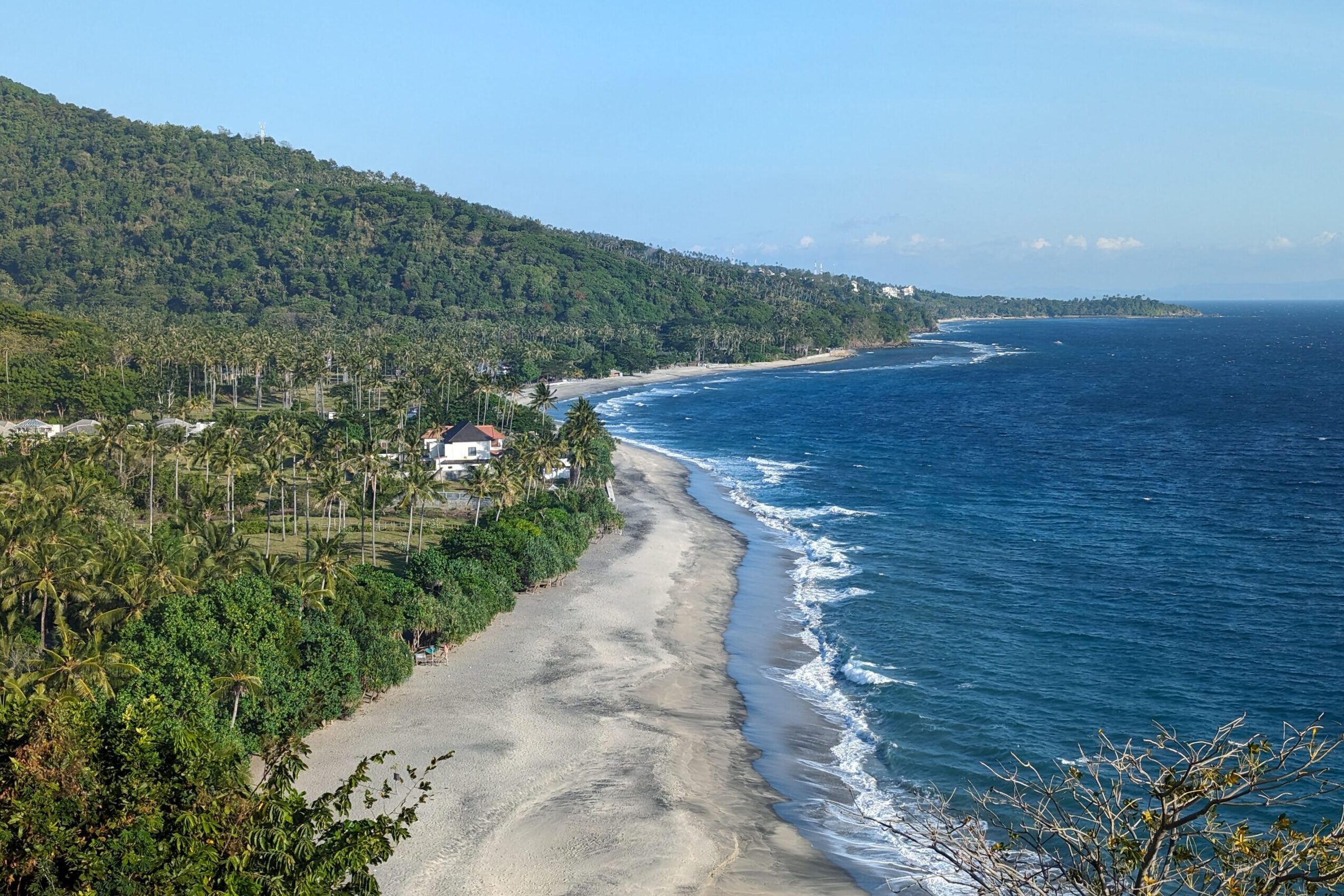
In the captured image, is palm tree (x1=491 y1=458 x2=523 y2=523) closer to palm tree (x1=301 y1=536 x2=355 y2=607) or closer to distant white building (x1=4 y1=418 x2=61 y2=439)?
palm tree (x1=301 y1=536 x2=355 y2=607)

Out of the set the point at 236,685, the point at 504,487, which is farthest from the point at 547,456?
the point at 236,685

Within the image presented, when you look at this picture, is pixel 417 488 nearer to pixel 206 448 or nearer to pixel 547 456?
pixel 547 456

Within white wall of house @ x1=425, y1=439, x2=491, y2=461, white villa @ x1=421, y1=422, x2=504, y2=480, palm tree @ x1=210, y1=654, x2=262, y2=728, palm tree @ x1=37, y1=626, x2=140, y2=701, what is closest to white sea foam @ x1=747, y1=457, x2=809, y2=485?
white villa @ x1=421, y1=422, x2=504, y2=480

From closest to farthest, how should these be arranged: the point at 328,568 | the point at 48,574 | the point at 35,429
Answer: the point at 48,574, the point at 328,568, the point at 35,429

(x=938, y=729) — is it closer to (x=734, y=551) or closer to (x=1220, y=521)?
(x=734, y=551)

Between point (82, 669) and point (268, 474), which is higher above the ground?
point (268, 474)

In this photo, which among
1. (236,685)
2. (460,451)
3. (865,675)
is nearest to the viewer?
(236,685)

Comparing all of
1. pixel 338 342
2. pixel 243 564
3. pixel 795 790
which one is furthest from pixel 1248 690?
pixel 338 342
